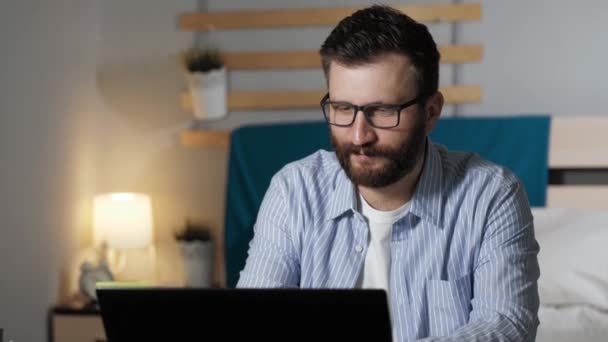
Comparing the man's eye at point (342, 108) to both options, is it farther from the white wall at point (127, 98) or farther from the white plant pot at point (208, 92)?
the white plant pot at point (208, 92)

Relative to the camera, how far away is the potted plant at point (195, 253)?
336 centimetres

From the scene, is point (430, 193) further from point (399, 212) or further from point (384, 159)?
point (384, 159)

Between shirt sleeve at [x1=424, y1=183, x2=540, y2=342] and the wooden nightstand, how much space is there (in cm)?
173

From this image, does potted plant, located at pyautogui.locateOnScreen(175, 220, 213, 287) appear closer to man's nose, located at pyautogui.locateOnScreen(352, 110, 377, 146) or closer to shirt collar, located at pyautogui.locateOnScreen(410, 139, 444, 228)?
shirt collar, located at pyautogui.locateOnScreen(410, 139, 444, 228)

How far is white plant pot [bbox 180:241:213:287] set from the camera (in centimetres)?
335

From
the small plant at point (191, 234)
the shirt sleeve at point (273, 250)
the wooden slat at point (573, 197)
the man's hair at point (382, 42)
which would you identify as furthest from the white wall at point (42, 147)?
the wooden slat at point (573, 197)

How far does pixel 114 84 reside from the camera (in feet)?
11.3

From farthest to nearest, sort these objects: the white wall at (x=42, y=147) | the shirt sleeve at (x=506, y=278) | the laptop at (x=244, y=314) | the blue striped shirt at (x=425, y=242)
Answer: the white wall at (x=42, y=147) → the blue striped shirt at (x=425, y=242) → the shirt sleeve at (x=506, y=278) → the laptop at (x=244, y=314)

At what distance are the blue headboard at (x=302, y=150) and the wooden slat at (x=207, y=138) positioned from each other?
0.18 meters

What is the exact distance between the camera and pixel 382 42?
152 cm

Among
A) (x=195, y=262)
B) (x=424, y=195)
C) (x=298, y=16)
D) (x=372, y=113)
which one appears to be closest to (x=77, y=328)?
(x=195, y=262)

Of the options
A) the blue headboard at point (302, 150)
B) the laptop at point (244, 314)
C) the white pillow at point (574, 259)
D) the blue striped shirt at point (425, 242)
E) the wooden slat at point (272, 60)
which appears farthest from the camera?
the wooden slat at point (272, 60)

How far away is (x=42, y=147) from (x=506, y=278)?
1.90 m

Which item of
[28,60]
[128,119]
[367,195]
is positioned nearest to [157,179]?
[128,119]
